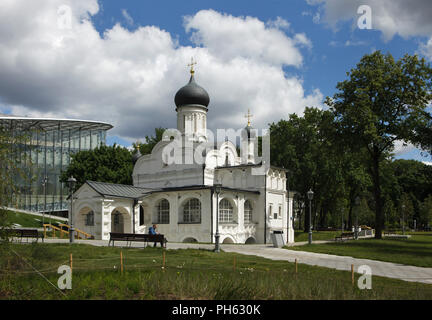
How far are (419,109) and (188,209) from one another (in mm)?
17588

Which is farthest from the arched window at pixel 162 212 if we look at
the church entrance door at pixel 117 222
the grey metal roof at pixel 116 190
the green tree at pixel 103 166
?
the green tree at pixel 103 166

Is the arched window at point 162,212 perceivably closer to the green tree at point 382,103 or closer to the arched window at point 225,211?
the arched window at point 225,211

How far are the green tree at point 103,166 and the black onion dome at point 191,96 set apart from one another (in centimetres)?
1024

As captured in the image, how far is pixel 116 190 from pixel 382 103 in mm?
20186

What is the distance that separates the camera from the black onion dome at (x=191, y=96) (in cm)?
3784

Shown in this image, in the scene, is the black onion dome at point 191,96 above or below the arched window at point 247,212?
above

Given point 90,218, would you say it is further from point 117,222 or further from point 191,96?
point 191,96

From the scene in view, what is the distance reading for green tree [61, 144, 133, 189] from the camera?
142 ft

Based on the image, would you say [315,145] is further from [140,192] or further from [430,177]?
[140,192]

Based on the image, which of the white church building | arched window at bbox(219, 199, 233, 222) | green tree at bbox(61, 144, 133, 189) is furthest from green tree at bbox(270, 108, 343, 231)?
green tree at bbox(61, 144, 133, 189)

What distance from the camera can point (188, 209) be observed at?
31.8 meters

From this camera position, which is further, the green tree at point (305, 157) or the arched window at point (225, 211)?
the green tree at point (305, 157)

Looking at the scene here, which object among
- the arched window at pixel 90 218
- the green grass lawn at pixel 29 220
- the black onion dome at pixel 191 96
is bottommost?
the green grass lawn at pixel 29 220

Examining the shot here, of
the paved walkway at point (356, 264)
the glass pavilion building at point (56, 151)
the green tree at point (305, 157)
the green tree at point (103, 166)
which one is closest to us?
the paved walkway at point (356, 264)
